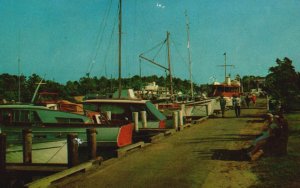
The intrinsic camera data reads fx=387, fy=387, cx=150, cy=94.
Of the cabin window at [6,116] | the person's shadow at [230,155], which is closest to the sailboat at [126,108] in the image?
the cabin window at [6,116]

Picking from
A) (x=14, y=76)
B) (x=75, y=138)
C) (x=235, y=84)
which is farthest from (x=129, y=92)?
(x=14, y=76)

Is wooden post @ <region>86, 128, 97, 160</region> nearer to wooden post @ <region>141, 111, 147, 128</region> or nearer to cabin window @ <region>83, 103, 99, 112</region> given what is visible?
wooden post @ <region>141, 111, 147, 128</region>

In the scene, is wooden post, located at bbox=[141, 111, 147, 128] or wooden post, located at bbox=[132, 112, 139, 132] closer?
wooden post, located at bbox=[132, 112, 139, 132]

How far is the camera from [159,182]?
930 cm

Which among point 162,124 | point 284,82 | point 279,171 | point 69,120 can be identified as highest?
point 284,82

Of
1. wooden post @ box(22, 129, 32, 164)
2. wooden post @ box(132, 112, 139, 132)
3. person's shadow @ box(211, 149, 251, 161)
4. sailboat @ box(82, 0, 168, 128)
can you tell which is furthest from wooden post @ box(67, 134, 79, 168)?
sailboat @ box(82, 0, 168, 128)

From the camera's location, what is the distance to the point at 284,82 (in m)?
25.9

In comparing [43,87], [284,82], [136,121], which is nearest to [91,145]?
[136,121]

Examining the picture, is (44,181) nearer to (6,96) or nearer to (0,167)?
(0,167)

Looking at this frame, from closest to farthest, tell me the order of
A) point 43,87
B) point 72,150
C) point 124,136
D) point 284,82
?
point 72,150, point 124,136, point 284,82, point 43,87

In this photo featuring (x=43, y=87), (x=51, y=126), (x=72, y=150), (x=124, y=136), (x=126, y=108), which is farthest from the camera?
(x=43, y=87)

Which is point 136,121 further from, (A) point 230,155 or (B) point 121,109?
(A) point 230,155

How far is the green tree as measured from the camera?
84.2 feet

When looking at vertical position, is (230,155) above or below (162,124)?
below
